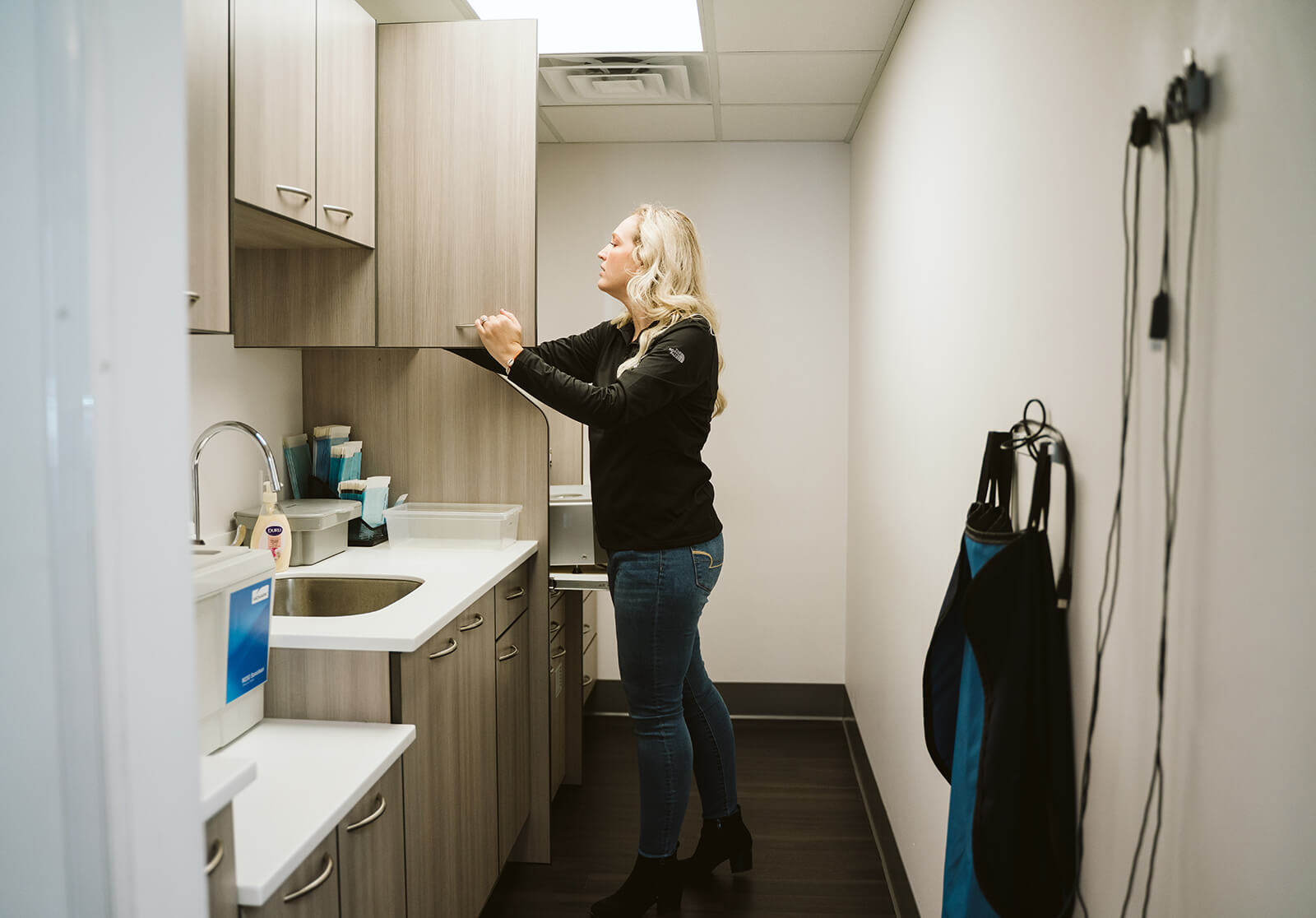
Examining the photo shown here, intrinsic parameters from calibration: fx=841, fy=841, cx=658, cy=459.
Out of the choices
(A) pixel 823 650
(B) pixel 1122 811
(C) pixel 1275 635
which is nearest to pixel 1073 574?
(B) pixel 1122 811

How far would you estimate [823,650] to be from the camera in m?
3.60

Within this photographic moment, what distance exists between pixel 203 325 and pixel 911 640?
172 cm

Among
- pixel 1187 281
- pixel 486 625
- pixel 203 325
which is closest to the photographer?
pixel 1187 281

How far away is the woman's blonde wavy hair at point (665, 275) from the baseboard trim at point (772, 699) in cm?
194

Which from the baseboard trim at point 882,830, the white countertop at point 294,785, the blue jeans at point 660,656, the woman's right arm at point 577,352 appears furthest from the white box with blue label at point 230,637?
the baseboard trim at point 882,830

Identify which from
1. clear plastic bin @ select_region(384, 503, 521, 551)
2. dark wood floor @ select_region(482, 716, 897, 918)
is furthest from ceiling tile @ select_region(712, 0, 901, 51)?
dark wood floor @ select_region(482, 716, 897, 918)

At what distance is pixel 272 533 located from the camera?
1.89 metres

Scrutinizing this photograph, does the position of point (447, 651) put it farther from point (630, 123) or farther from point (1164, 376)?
point (630, 123)

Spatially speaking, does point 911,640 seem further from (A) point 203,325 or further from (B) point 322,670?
(A) point 203,325

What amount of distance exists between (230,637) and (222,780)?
0.49m

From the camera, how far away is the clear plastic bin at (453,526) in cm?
220

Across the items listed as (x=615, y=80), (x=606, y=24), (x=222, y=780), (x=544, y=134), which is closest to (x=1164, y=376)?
(x=222, y=780)

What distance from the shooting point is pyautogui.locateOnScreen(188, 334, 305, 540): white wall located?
1.89m

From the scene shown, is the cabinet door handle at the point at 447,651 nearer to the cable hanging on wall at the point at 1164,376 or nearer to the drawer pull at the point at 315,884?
the drawer pull at the point at 315,884
